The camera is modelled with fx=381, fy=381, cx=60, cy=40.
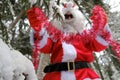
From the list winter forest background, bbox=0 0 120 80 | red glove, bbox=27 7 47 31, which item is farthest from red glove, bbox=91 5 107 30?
Result: red glove, bbox=27 7 47 31

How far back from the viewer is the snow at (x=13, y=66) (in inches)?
62.7

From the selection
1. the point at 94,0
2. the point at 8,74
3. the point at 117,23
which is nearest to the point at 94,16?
the point at 94,0

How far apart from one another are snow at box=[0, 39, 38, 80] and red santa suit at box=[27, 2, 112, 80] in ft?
4.14

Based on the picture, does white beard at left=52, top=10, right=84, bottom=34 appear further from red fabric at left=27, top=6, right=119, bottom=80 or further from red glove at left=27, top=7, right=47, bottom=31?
red glove at left=27, top=7, right=47, bottom=31

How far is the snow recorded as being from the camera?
1.59m

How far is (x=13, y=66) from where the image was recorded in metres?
1.65

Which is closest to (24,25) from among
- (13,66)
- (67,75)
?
(67,75)

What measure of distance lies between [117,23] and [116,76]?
2374mm

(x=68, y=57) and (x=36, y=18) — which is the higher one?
(x=36, y=18)

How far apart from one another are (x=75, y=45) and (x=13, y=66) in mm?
1689

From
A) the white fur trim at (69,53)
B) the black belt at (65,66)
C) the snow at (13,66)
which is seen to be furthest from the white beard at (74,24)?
the snow at (13,66)

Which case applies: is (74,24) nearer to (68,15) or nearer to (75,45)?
(68,15)

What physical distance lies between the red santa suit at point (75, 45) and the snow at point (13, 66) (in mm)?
1261

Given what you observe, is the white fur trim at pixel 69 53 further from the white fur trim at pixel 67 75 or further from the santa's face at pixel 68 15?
the santa's face at pixel 68 15
